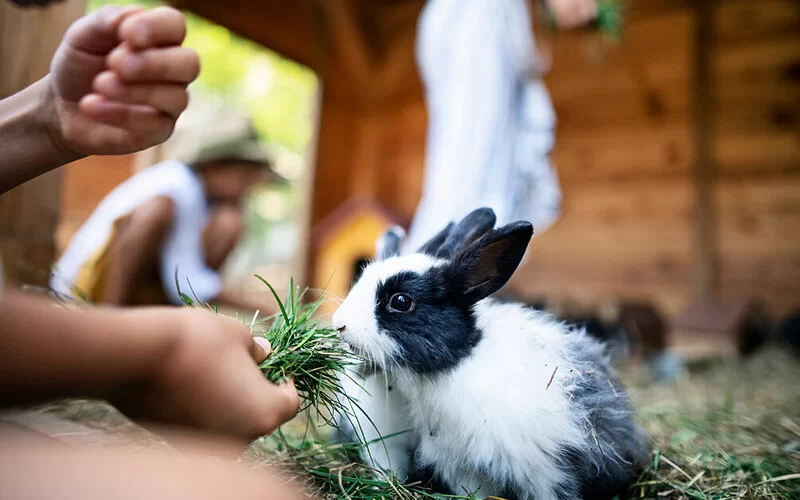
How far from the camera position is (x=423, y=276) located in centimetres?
130

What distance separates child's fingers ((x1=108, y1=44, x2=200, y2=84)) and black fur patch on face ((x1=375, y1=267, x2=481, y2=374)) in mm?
611

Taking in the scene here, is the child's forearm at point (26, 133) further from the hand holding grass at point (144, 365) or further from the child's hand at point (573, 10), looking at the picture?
the child's hand at point (573, 10)

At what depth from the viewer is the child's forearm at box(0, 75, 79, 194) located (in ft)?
3.67

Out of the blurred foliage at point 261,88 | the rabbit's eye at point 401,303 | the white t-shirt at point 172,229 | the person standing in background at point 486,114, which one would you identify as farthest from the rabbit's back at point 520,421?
the blurred foliage at point 261,88

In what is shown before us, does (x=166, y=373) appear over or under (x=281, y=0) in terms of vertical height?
under

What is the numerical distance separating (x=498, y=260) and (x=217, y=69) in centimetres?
1438

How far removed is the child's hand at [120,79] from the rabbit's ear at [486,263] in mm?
676

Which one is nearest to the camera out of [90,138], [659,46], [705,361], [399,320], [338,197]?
[90,138]

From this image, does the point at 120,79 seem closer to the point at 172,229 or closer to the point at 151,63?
the point at 151,63

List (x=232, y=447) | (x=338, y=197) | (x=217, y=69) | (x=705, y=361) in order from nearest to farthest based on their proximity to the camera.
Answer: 1. (x=232, y=447)
2. (x=705, y=361)
3. (x=338, y=197)
4. (x=217, y=69)

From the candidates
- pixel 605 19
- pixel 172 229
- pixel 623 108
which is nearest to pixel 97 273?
pixel 172 229

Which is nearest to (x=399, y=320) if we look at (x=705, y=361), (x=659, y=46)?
(x=705, y=361)

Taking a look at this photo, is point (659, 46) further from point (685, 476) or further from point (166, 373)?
point (166, 373)

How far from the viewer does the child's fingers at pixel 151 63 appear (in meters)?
1.01
